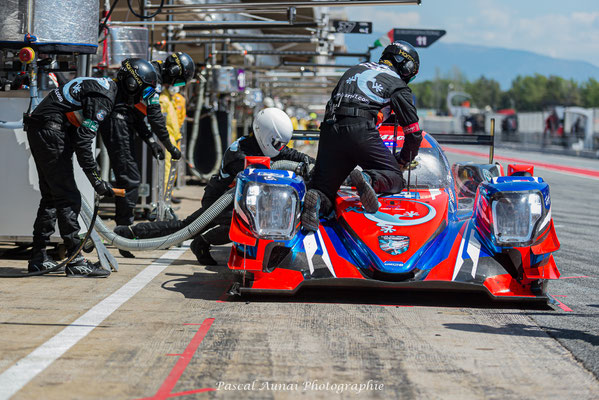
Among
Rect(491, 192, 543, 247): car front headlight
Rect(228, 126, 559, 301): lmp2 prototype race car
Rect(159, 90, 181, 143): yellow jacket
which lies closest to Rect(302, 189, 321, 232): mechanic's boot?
Rect(228, 126, 559, 301): lmp2 prototype race car

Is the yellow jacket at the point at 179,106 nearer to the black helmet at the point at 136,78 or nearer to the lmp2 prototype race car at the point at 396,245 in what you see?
the black helmet at the point at 136,78

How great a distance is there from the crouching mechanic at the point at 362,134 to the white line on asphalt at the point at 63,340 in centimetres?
166

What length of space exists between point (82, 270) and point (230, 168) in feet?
5.48

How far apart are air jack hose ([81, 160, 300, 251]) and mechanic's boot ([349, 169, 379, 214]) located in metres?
1.43

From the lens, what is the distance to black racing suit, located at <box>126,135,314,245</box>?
808cm

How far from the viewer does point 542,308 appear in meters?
6.46

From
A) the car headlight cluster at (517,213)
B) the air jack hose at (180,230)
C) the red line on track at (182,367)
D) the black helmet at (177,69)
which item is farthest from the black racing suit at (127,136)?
the car headlight cluster at (517,213)

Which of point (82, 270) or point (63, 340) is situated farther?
point (82, 270)

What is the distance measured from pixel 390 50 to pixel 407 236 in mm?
1738

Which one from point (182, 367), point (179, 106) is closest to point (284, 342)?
point (182, 367)

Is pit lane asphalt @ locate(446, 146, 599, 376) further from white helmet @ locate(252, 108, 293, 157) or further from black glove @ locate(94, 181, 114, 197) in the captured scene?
black glove @ locate(94, 181, 114, 197)

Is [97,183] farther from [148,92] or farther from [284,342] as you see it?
[284,342]

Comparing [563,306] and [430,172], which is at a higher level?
[430,172]

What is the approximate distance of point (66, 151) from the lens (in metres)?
7.36
